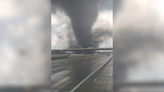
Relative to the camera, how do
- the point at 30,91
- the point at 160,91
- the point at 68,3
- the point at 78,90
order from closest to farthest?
the point at 160,91 → the point at 30,91 → the point at 78,90 → the point at 68,3

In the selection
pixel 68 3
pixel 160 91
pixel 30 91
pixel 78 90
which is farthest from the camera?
pixel 68 3

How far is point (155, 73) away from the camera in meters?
4.35

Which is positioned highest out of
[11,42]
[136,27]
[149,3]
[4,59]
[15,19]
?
[149,3]

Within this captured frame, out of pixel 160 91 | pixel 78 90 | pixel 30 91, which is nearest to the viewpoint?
pixel 160 91

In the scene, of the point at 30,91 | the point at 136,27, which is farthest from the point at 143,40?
the point at 30,91

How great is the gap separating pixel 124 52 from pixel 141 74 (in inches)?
30.0

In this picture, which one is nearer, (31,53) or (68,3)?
(31,53)

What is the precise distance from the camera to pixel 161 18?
4422 mm

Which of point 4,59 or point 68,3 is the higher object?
point 68,3

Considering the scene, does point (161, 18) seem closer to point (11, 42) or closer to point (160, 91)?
point (160, 91)

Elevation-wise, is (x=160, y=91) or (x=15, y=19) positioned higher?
(x=15, y=19)

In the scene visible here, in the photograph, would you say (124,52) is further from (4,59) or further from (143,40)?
(4,59)

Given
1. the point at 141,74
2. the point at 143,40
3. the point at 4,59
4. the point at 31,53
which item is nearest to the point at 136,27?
the point at 143,40

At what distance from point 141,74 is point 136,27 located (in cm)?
130
